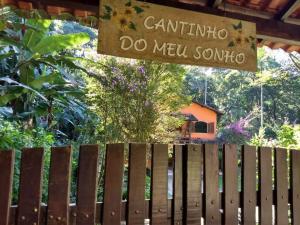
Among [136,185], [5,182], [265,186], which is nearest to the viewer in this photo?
[5,182]

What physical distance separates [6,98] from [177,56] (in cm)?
385

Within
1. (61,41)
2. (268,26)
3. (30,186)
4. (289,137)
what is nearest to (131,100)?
(61,41)

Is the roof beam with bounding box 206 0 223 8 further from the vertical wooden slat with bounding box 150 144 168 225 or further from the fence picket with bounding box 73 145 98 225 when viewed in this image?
the fence picket with bounding box 73 145 98 225

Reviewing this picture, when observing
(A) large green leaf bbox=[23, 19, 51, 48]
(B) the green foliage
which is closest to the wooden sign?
(A) large green leaf bbox=[23, 19, 51, 48]

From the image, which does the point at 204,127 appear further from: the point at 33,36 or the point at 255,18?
the point at 255,18

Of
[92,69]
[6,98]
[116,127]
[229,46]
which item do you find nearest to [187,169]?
[229,46]

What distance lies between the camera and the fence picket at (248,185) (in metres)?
2.27

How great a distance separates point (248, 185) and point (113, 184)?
909 mm

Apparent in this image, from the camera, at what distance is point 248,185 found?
7.50 feet

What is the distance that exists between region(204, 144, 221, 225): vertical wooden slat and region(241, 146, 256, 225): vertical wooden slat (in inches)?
7.7

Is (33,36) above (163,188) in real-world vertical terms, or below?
above

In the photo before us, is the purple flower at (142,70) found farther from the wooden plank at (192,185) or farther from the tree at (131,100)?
the wooden plank at (192,185)

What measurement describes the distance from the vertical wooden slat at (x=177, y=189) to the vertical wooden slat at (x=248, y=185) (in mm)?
445

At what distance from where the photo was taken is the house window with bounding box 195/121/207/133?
20609 mm
